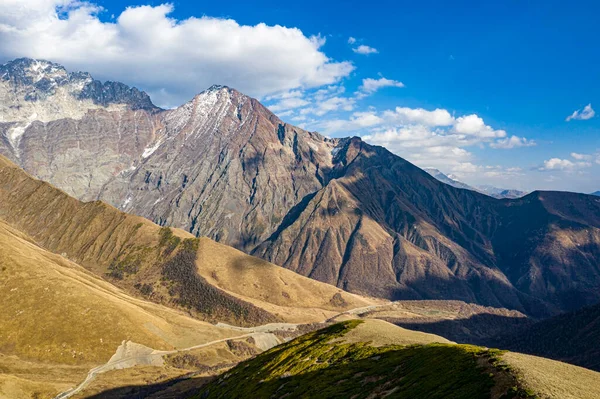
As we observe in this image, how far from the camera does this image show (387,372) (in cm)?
8788

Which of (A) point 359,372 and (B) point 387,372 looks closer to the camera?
(B) point 387,372

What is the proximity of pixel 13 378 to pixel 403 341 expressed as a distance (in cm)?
17848

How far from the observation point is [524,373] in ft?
189

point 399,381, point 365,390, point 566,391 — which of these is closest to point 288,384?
point 365,390

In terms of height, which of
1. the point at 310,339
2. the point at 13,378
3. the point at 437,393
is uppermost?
the point at 437,393

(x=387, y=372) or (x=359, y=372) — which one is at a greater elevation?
(x=387, y=372)

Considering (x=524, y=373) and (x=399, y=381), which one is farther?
(x=399, y=381)

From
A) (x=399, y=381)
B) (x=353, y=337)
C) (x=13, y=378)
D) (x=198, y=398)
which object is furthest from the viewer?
(x=13, y=378)

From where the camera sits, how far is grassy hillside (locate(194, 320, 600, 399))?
58094mm

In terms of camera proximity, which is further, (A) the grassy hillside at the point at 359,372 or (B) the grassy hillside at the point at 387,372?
(A) the grassy hillside at the point at 359,372

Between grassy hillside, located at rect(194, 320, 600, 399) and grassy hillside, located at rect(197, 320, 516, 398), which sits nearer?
grassy hillside, located at rect(194, 320, 600, 399)

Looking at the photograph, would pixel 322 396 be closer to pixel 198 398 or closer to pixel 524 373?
pixel 524 373

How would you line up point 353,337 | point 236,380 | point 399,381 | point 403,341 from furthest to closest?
1. point 236,380
2. point 353,337
3. point 403,341
4. point 399,381

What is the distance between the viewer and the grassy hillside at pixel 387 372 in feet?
191
